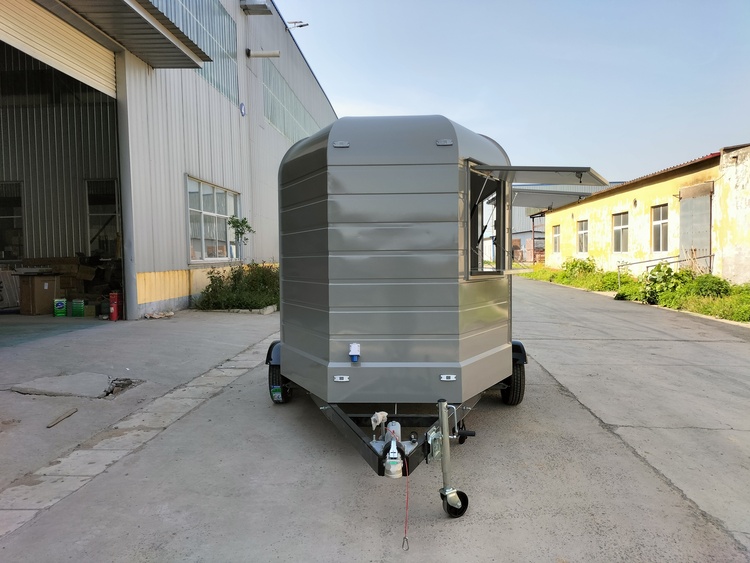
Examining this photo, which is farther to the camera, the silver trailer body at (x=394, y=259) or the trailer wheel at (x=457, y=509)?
the silver trailer body at (x=394, y=259)

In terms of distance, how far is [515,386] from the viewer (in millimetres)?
5449

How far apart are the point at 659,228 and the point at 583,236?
24.7 ft

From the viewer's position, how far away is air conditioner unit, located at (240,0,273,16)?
17.8m

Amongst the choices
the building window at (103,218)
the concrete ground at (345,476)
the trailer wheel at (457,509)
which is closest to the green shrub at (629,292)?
the concrete ground at (345,476)

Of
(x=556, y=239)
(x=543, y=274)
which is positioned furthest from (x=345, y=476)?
(x=556, y=239)

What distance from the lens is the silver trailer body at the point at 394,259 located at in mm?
3936

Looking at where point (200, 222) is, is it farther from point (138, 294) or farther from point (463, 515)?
point (463, 515)

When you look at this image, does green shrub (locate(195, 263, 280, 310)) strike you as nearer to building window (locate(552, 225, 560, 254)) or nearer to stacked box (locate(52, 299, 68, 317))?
stacked box (locate(52, 299, 68, 317))

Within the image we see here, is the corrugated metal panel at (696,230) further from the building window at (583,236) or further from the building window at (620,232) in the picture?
the building window at (583,236)

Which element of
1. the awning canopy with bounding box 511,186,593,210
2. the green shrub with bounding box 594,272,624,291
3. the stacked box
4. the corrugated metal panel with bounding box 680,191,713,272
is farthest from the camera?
the green shrub with bounding box 594,272,624,291

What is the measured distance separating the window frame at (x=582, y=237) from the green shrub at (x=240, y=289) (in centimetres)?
1663

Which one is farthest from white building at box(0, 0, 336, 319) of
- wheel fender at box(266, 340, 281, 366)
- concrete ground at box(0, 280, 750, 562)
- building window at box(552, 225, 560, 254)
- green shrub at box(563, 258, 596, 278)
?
building window at box(552, 225, 560, 254)

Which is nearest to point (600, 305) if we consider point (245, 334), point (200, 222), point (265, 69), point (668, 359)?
point (668, 359)

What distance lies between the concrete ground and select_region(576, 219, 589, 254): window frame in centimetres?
1927
